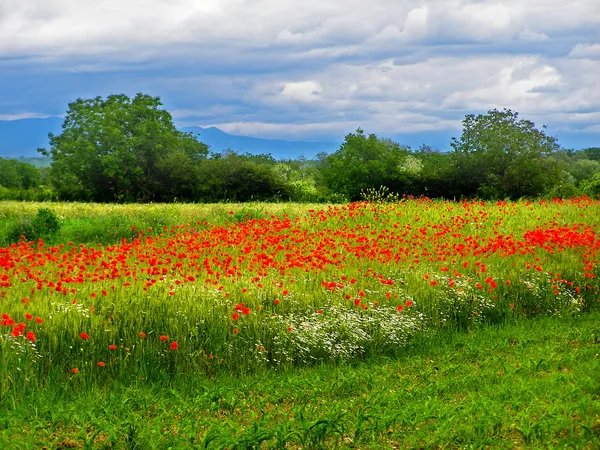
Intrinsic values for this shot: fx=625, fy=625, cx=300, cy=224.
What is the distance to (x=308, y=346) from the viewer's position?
9.60 metres

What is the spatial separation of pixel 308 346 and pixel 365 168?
97.3ft

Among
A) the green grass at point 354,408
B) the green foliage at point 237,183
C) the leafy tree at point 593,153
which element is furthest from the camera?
the leafy tree at point 593,153

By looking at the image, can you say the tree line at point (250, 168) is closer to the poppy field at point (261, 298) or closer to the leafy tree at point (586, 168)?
the poppy field at point (261, 298)

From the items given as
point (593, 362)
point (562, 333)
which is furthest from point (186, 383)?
point (562, 333)

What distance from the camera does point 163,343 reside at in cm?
883

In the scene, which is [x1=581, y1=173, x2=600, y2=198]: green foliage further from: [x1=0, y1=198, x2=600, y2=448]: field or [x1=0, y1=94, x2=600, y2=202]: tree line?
[x1=0, y1=198, x2=600, y2=448]: field

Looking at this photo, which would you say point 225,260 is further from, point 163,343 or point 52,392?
point 52,392

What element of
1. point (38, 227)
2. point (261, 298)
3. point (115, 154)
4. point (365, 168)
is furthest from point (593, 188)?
point (261, 298)

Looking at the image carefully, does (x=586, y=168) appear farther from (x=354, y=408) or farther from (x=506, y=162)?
(x=354, y=408)

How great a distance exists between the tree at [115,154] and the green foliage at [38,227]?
13803 mm

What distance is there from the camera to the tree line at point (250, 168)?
112ft

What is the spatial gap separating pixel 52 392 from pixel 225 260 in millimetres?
5645

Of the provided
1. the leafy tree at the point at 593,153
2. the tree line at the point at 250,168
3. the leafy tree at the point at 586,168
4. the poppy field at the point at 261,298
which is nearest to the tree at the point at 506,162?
the tree line at the point at 250,168

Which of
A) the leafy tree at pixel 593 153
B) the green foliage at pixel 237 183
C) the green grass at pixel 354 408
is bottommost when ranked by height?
the green grass at pixel 354 408
